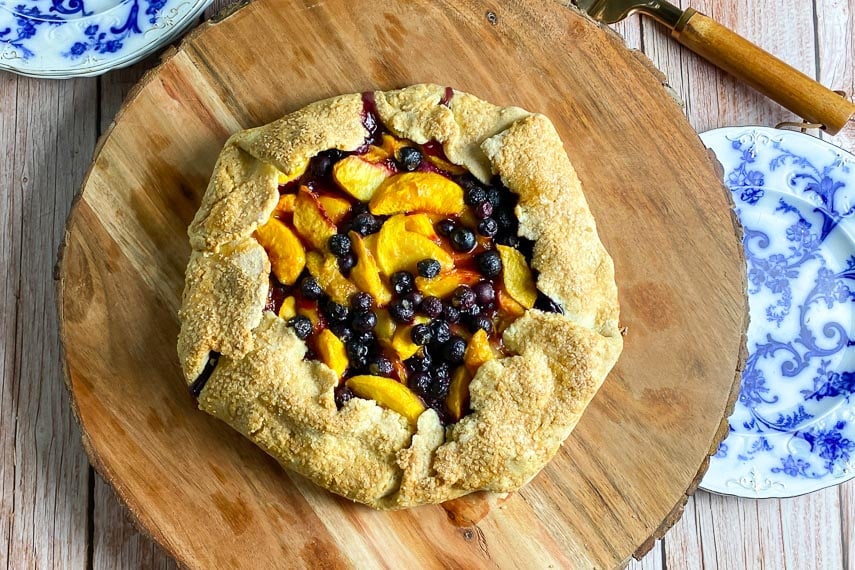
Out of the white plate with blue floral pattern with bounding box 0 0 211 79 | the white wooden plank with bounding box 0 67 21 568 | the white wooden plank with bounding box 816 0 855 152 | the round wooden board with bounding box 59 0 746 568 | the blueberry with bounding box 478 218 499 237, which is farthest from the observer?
the white wooden plank with bounding box 816 0 855 152

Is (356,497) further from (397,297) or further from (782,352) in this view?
(782,352)

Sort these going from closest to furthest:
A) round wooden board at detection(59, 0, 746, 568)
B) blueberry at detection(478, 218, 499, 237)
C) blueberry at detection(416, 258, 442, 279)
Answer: blueberry at detection(416, 258, 442, 279)
blueberry at detection(478, 218, 499, 237)
round wooden board at detection(59, 0, 746, 568)

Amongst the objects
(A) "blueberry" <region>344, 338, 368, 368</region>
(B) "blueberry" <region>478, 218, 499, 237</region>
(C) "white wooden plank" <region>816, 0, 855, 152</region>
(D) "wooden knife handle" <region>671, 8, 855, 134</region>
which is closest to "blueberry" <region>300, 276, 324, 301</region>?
(A) "blueberry" <region>344, 338, 368, 368</region>

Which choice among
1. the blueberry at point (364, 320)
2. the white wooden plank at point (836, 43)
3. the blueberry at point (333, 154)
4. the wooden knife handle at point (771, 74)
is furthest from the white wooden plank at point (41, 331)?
the white wooden plank at point (836, 43)

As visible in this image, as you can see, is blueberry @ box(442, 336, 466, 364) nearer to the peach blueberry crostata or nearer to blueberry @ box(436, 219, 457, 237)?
the peach blueberry crostata

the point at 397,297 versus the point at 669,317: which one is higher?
the point at 397,297

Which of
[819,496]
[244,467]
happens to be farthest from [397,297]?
[819,496]

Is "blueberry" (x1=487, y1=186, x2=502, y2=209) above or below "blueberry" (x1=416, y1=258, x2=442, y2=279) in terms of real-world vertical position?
A: above

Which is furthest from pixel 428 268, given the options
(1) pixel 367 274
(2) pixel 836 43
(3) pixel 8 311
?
(2) pixel 836 43
